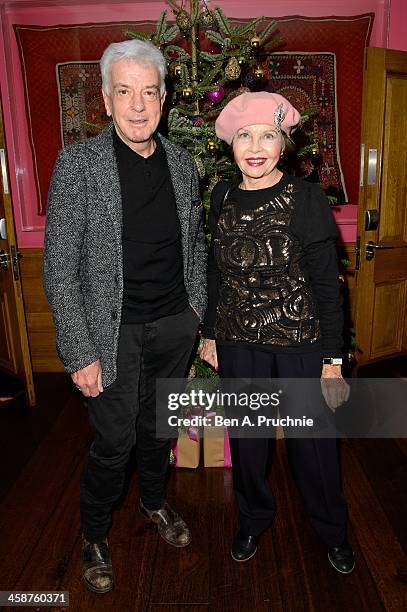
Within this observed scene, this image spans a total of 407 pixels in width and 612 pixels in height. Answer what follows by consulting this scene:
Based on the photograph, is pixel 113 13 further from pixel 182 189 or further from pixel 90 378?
pixel 90 378

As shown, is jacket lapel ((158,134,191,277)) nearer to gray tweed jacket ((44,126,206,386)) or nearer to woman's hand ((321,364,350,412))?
gray tweed jacket ((44,126,206,386))

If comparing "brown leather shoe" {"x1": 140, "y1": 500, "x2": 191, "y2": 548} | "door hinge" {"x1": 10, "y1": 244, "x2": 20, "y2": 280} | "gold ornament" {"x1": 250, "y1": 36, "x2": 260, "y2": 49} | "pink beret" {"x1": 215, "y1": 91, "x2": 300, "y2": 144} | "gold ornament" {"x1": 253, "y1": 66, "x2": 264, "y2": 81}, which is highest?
"gold ornament" {"x1": 250, "y1": 36, "x2": 260, "y2": 49}

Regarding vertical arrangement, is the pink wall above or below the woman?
above

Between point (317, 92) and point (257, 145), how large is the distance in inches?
89.0

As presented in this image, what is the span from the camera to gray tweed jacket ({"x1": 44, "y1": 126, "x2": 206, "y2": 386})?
166 cm

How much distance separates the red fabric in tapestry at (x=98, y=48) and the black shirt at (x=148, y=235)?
216cm

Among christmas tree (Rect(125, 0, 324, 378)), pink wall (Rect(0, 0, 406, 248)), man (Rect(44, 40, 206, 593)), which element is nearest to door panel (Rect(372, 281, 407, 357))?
pink wall (Rect(0, 0, 406, 248))

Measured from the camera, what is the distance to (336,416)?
3.36m

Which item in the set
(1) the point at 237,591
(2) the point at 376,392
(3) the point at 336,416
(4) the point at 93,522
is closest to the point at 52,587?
(4) the point at 93,522

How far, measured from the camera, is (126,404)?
1.90m

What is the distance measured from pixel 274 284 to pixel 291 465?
72cm

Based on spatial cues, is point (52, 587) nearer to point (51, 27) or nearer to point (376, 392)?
point (376, 392)

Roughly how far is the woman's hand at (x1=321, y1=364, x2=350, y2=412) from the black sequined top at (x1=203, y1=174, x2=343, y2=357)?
6cm

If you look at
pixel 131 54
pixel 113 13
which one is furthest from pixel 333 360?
pixel 113 13
